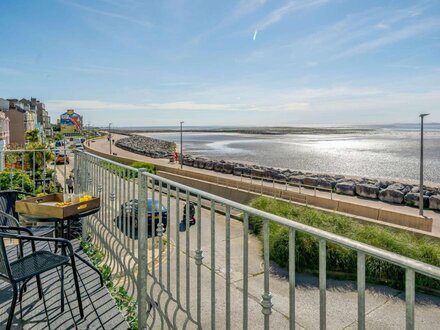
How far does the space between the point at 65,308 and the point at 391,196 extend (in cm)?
2002

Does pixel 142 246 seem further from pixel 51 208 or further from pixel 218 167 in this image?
pixel 218 167

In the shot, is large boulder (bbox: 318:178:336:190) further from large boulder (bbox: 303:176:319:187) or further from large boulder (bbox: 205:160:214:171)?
large boulder (bbox: 205:160:214:171)

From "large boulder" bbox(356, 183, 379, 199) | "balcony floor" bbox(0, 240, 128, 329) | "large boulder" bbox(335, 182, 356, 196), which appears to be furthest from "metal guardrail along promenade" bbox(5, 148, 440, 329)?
"large boulder" bbox(335, 182, 356, 196)

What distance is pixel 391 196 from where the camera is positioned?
19.6m

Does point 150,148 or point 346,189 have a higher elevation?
point 150,148

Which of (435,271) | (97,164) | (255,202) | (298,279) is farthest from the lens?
(255,202)

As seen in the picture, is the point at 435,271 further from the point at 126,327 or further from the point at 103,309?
the point at 103,309

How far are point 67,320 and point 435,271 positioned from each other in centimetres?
290

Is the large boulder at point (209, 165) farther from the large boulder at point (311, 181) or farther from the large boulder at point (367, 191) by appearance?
the large boulder at point (367, 191)

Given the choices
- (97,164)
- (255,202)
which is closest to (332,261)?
(255,202)

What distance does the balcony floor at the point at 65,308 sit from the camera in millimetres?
2842

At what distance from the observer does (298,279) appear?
8.63 m

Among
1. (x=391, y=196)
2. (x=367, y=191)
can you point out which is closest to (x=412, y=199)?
(x=391, y=196)

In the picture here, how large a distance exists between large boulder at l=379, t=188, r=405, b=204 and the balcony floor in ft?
63.4
